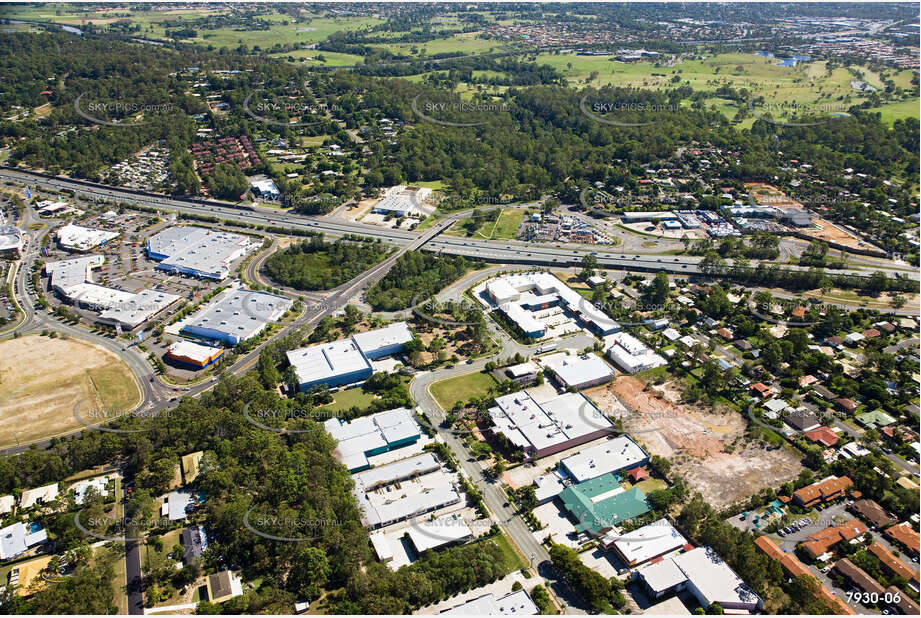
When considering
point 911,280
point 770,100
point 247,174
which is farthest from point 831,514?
point 770,100

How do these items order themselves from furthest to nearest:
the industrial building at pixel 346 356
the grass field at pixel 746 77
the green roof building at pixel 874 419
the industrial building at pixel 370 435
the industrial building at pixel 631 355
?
the grass field at pixel 746 77 < the industrial building at pixel 631 355 < the industrial building at pixel 346 356 < the green roof building at pixel 874 419 < the industrial building at pixel 370 435

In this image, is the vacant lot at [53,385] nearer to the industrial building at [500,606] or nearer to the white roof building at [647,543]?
the industrial building at [500,606]

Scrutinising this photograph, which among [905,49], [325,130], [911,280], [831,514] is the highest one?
[905,49]

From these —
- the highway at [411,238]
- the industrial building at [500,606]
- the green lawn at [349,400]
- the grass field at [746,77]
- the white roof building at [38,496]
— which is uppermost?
the grass field at [746,77]

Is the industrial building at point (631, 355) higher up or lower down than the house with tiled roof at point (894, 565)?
higher up

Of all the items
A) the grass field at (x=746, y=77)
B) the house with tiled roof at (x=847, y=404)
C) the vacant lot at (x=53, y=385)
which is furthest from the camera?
the grass field at (x=746, y=77)

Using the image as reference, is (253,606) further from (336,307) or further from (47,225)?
(47,225)

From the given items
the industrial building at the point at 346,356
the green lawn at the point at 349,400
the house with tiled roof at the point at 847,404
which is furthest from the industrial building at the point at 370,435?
the house with tiled roof at the point at 847,404

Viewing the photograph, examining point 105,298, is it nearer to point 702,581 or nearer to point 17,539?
point 17,539
